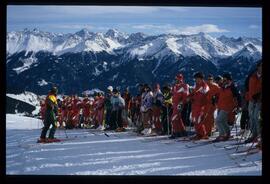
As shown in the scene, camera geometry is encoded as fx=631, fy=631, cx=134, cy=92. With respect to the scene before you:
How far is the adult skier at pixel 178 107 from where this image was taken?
31.9ft

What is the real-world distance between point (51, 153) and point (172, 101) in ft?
7.07

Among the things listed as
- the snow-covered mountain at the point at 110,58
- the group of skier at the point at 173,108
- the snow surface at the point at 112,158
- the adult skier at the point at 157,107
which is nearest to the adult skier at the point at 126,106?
the group of skier at the point at 173,108

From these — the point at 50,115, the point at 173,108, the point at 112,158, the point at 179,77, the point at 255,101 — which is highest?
the point at 179,77

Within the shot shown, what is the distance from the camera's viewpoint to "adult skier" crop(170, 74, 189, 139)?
9711 millimetres

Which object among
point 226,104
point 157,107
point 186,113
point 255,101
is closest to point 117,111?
point 157,107

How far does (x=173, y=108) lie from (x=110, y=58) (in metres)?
1.33

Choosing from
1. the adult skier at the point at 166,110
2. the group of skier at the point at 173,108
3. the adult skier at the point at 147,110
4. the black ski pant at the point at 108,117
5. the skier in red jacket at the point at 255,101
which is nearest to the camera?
the skier in red jacket at the point at 255,101

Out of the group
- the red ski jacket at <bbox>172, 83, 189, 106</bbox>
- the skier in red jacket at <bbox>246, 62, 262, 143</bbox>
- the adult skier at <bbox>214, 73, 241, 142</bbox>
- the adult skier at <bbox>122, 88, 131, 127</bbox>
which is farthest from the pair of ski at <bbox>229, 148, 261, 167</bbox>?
the adult skier at <bbox>122, 88, 131, 127</bbox>

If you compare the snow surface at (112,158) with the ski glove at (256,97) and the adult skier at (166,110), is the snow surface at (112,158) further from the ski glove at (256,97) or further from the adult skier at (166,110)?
the ski glove at (256,97)

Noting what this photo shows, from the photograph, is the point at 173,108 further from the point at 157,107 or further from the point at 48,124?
the point at 48,124

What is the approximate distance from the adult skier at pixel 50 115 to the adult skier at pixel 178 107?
1.83 meters

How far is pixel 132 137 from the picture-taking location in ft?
32.0

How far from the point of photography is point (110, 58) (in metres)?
9.55
